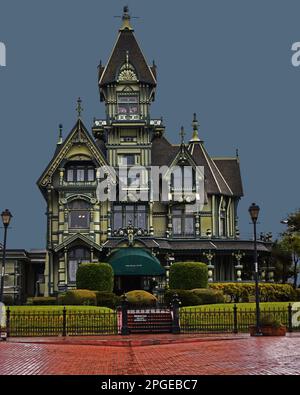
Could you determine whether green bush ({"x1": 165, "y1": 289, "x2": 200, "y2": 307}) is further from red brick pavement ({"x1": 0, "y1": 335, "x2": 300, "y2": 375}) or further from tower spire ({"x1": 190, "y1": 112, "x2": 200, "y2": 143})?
tower spire ({"x1": 190, "y1": 112, "x2": 200, "y2": 143})

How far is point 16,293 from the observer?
A: 57688mm

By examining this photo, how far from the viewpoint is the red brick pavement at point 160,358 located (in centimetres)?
1750

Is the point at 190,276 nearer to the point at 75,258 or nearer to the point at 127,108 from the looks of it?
the point at 75,258

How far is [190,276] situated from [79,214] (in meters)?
11.9

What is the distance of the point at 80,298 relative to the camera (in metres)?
44.2

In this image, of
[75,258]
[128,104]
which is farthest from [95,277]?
[128,104]

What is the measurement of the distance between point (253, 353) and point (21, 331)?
15.1m

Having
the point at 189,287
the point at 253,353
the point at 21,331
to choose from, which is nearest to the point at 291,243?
the point at 189,287

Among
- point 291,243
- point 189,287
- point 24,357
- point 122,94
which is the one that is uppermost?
Answer: point 122,94

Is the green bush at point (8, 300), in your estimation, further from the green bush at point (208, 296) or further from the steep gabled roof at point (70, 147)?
the green bush at point (208, 296)

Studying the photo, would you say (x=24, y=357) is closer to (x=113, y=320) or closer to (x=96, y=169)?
(x=113, y=320)

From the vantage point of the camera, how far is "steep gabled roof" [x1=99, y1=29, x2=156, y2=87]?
59.8 metres

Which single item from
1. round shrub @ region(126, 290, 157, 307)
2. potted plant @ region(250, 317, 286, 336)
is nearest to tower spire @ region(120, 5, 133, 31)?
round shrub @ region(126, 290, 157, 307)

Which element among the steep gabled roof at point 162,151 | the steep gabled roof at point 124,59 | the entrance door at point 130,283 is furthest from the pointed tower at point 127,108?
the entrance door at point 130,283
